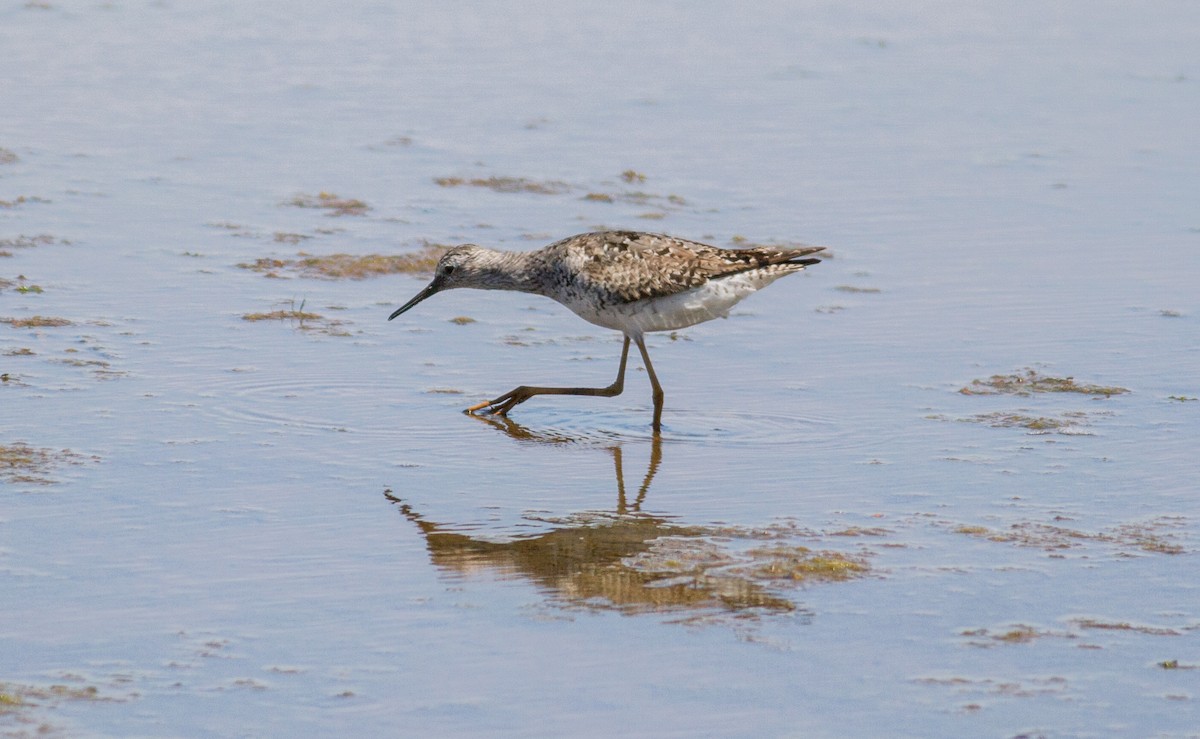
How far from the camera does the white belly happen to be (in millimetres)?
9391

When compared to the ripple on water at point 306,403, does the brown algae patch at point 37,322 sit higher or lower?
higher

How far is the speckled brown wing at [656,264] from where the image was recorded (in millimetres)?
9352

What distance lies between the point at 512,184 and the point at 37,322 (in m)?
4.87

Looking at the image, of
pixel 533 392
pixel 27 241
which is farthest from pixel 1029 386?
pixel 27 241

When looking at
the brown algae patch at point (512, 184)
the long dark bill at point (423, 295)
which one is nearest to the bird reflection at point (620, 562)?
the long dark bill at point (423, 295)

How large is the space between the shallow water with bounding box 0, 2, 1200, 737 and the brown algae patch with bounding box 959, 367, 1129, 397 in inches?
3.9

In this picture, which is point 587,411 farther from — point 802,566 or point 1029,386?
point 802,566

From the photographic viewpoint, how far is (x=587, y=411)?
32.2 feet

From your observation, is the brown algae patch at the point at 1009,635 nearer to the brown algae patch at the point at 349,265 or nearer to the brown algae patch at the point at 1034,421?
the brown algae patch at the point at 1034,421

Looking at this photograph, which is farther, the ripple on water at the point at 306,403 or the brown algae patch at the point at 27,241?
the brown algae patch at the point at 27,241

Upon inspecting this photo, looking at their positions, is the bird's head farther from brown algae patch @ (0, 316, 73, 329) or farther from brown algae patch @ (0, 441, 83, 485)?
brown algae patch @ (0, 441, 83, 485)

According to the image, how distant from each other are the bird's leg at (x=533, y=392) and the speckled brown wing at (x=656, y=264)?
0.42 m

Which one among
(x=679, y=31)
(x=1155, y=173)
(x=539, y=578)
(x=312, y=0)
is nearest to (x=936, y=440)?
(x=539, y=578)

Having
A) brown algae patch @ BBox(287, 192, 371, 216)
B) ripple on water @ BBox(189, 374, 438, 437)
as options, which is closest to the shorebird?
ripple on water @ BBox(189, 374, 438, 437)
